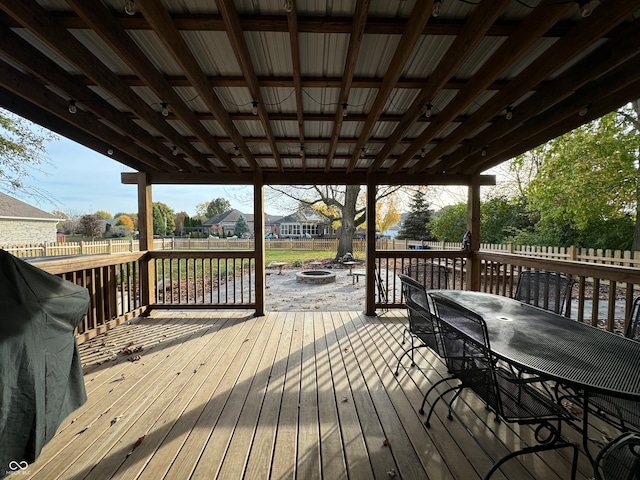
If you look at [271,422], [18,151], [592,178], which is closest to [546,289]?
[271,422]

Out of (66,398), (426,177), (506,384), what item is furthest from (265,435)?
(426,177)

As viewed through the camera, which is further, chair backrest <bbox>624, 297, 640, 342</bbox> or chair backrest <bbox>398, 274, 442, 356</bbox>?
chair backrest <bbox>398, 274, 442, 356</bbox>

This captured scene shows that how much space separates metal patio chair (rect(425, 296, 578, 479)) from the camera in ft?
4.67

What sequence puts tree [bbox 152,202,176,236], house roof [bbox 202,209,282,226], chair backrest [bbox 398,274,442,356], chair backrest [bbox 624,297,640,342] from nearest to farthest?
chair backrest [bbox 624,297,640,342] → chair backrest [bbox 398,274,442,356] → tree [bbox 152,202,176,236] → house roof [bbox 202,209,282,226]

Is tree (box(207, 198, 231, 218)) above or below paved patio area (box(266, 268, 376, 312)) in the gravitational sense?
above

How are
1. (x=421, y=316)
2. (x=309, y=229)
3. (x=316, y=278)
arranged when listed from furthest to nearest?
(x=309, y=229) < (x=316, y=278) < (x=421, y=316)

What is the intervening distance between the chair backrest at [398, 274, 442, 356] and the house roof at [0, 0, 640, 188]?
5.44 ft

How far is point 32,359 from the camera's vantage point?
1.44 metres

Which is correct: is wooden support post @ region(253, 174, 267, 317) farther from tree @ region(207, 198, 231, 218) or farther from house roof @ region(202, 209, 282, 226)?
tree @ region(207, 198, 231, 218)

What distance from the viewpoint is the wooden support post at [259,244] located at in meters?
4.57

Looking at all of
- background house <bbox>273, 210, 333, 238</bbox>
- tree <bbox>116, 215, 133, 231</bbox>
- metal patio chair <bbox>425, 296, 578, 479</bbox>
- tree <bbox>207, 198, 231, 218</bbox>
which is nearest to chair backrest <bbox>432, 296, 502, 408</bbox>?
metal patio chair <bbox>425, 296, 578, 479</bbox>

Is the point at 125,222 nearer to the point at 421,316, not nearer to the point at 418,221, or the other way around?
the point at 418,221

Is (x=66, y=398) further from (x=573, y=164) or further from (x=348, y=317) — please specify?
(x=573, y=164)

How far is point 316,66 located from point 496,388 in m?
2.52
